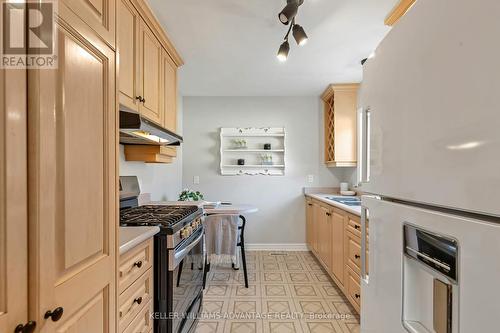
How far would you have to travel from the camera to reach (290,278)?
311 centimetres

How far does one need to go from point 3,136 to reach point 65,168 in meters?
0.19

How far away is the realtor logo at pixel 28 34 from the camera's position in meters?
0.56

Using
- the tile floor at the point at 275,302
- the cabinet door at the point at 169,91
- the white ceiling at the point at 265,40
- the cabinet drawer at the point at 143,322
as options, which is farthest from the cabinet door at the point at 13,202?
the cabinet door at the point at 169,91

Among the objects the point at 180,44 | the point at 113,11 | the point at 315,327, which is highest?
the point at 180,44

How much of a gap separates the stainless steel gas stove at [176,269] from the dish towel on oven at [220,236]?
59cm

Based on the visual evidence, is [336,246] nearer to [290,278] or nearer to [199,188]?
[290,278]

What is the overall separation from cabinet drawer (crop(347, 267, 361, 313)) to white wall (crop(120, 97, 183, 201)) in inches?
83.5

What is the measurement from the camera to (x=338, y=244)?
268 cm

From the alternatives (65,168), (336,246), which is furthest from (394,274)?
(336,246)

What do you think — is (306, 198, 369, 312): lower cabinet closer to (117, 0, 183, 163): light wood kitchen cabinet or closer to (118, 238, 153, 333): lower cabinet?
(118, 238, 153, 333): lower cabinet

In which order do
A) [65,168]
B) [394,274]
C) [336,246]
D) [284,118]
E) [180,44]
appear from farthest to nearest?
[284,118]
[336,246]
[180,44]
[394,274]
[65,168]

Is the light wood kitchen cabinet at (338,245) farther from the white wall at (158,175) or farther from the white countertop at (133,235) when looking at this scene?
the white wall at (158,175)

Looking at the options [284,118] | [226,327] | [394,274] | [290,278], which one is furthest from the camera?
[284,118]

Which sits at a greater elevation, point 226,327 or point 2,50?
point 2,50
